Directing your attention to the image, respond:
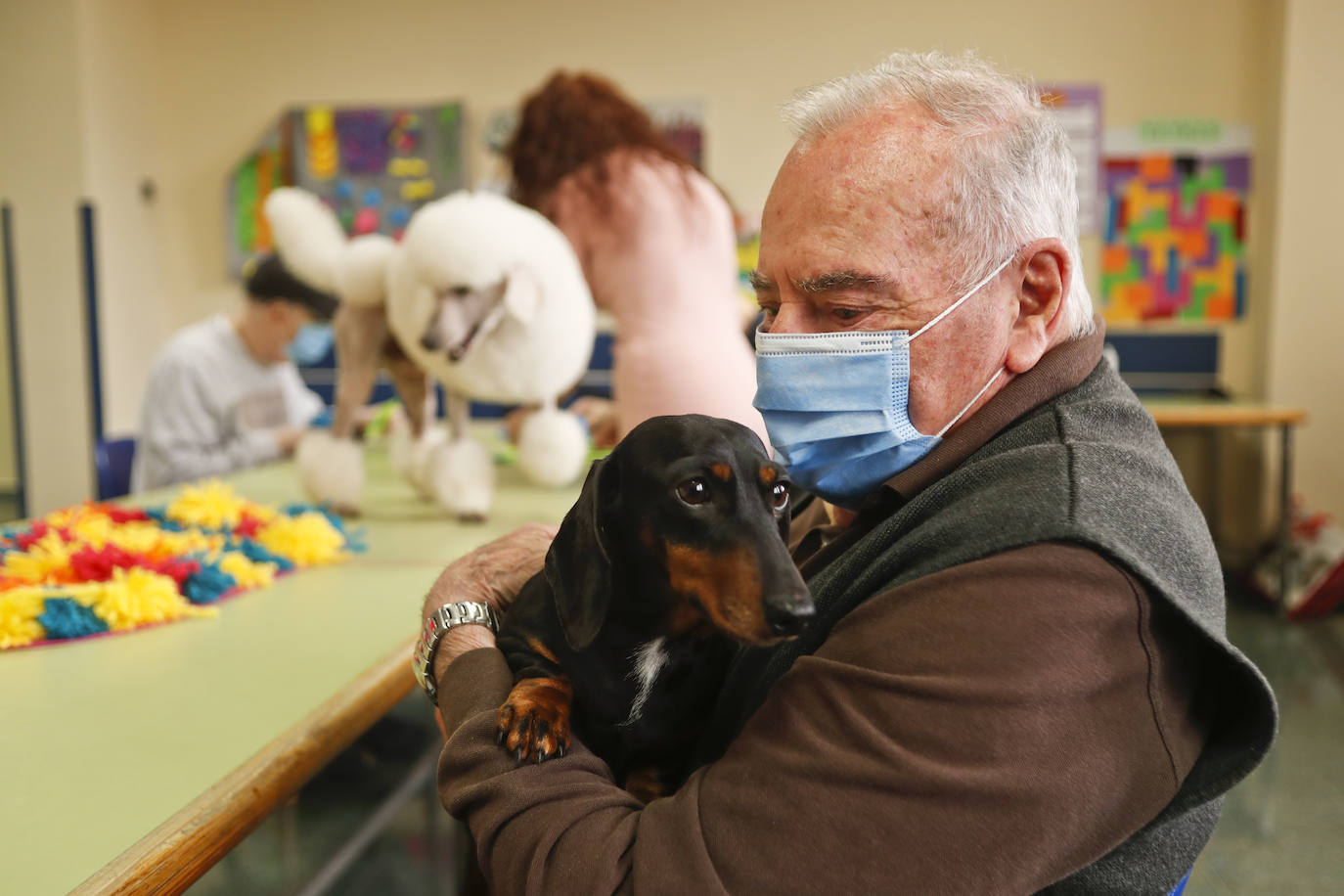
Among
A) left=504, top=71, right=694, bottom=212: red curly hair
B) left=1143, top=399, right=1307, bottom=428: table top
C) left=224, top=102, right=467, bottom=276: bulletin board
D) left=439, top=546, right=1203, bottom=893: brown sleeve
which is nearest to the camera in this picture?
left=439, top=546, right=1203, bottom=893: brown sleeve

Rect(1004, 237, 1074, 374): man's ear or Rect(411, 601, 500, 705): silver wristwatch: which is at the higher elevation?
Rect(1004, 237, 1074, 374): man's ear

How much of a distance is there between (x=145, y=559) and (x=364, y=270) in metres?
0.80

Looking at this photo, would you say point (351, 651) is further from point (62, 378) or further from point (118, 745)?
point (62, 378)

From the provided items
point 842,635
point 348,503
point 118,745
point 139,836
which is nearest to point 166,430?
point 348,503

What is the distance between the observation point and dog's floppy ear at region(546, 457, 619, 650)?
0.85 metres

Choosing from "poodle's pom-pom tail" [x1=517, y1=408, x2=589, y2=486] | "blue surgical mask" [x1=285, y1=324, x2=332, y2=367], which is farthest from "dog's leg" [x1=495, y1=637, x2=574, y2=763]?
"blue surgical mask" [x1=285, y1=324, x2=332, y2=367]

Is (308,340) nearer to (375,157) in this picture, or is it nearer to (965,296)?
(375,157)

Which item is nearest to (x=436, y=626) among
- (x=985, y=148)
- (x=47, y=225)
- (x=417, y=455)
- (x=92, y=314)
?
(x=985, y=148)

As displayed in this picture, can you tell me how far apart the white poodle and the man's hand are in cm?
89

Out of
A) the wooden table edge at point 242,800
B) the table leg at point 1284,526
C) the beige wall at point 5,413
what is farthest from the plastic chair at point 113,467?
the table leg at point 1284,526

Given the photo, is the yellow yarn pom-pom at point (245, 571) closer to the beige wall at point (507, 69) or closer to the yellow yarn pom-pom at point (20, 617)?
the yellow yarn pom-pom at point (20, 617)

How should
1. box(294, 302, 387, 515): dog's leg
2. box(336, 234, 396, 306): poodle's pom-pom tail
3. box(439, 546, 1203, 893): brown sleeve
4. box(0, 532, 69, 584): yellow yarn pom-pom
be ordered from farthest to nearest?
box(294, 302, 387, 515): dog's leg < box(336, 234, 396, 306): poodle's pom-pom tail < box(0, 532, 69, 584): yellow yarn pom-pom < box(439, 546, 1203, 893): brown sleeve

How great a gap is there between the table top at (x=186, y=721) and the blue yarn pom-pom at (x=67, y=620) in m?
0.02

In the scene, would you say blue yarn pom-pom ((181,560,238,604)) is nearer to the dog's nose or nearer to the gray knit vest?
the gray knit vest
